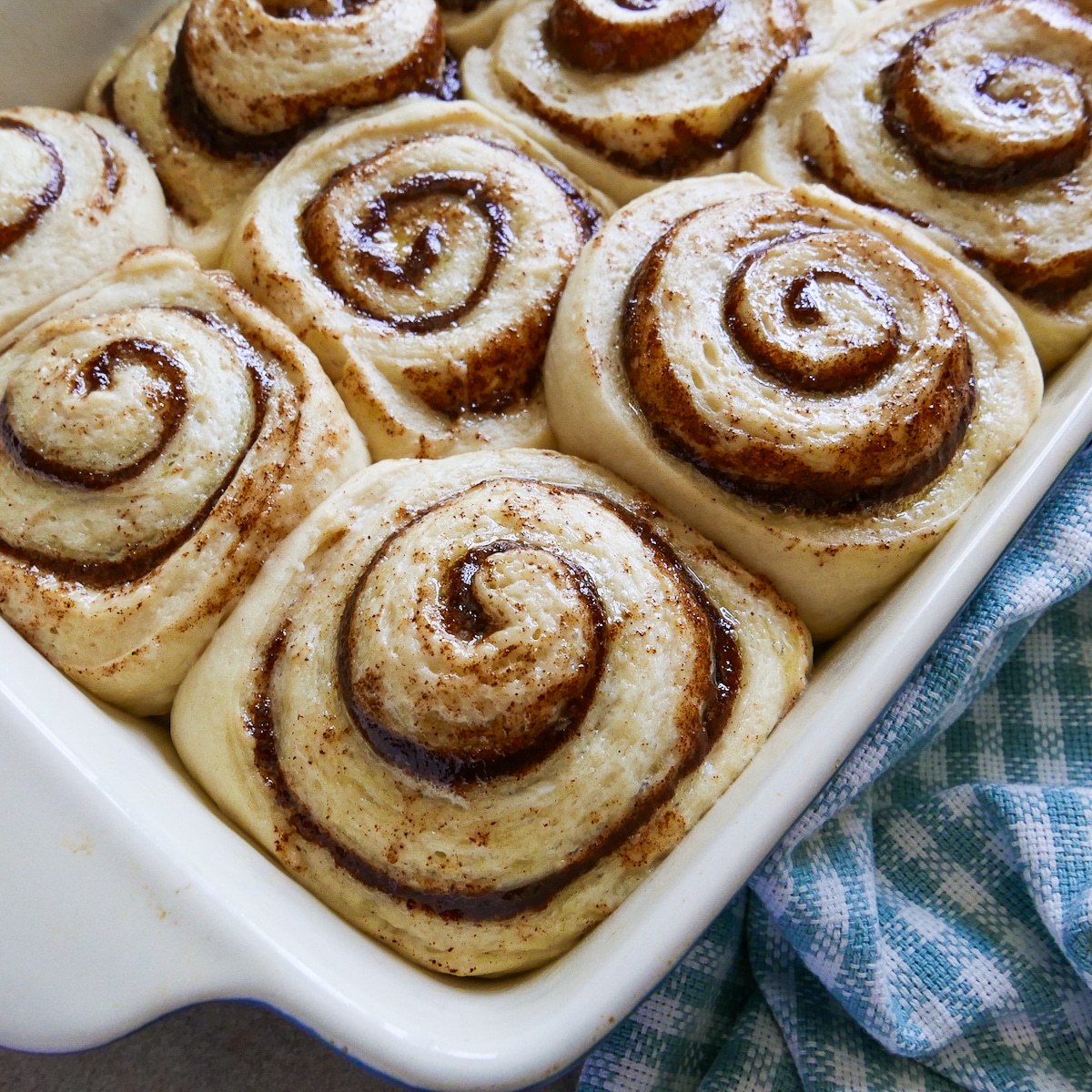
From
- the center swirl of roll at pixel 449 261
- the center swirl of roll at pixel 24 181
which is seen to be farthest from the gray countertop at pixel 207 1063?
the center swirl of roll at pixel 24 181

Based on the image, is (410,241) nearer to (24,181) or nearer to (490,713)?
(24,181)

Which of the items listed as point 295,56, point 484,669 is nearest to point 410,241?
point 295,56

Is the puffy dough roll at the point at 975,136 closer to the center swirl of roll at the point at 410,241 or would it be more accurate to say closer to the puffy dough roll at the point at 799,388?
the puffy dough roll at the point at 799,388

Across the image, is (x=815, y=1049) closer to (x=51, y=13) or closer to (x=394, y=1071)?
(x=394, y=1071)

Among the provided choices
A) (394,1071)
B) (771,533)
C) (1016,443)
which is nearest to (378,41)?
(771,533)

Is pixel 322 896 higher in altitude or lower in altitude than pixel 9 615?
lower

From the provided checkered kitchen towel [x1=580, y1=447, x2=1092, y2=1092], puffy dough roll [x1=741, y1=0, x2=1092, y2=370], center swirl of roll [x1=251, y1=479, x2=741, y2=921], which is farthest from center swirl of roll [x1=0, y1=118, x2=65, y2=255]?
checkered kitchen towel [x1=580, y1=447, x2=1092, y2=1092]

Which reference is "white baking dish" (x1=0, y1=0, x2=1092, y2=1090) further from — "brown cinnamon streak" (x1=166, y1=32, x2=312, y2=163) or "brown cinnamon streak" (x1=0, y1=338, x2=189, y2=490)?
"brown cinnamon streak" (x1=166, y1=32, x2=312, y2=163)
